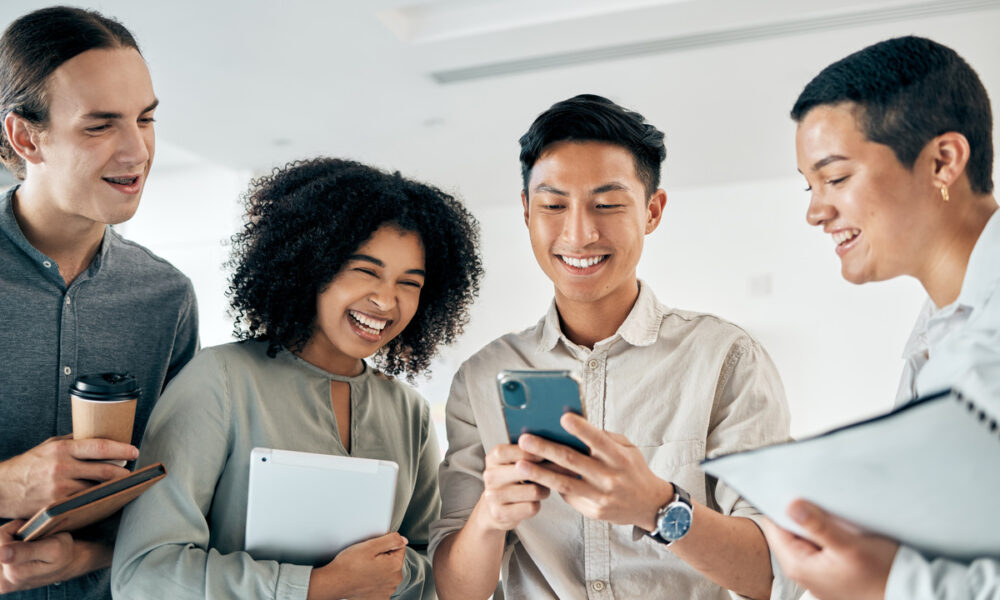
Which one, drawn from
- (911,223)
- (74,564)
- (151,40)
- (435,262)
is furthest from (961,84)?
(151,40)

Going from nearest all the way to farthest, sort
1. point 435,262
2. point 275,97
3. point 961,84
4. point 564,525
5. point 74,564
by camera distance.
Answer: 1. point 961,84
2. point 74,564
3. point 564,525
4. point 435,262
5. point 275,97

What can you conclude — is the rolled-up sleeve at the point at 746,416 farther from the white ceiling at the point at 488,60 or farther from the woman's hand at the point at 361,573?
the white ceiling at the point at 488,60

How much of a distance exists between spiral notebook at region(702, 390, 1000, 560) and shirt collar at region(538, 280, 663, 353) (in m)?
0.68

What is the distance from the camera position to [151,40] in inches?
173

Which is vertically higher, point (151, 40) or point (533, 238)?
point (151, 40)

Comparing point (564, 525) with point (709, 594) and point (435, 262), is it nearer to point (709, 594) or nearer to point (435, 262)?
point (709, 594)

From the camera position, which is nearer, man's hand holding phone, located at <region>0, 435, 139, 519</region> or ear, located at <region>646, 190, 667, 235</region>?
man's hand holding phone, located at <region>0, 435, 139, 519</region>

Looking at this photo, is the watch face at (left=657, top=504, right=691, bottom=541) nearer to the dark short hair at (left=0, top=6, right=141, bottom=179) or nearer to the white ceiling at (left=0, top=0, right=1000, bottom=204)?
the dark short hair at (left=0, top=6, right=141, bottom=179)

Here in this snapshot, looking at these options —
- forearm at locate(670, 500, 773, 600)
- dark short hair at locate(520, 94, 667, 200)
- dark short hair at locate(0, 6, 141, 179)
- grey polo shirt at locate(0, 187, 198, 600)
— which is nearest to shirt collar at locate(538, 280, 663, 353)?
dark short hair at locate(520, 94, 667, 200)

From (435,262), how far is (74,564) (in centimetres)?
92

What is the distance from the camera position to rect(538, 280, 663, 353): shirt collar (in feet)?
5.09

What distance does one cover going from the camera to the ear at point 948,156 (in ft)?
3.63

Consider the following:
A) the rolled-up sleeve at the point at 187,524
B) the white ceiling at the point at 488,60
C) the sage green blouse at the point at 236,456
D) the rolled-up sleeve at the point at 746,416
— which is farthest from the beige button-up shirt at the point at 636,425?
the white ceiling at the point at 488,60

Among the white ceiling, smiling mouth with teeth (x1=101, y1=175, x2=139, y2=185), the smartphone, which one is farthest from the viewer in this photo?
the white ceiling
